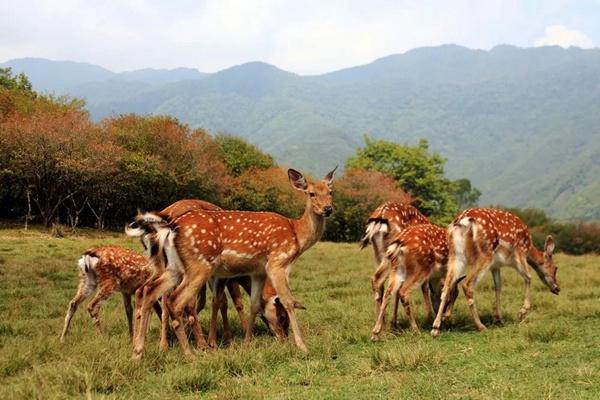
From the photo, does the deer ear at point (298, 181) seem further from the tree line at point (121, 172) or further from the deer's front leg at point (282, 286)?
the tree line at point (121, 172)

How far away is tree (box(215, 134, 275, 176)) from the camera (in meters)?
54.1

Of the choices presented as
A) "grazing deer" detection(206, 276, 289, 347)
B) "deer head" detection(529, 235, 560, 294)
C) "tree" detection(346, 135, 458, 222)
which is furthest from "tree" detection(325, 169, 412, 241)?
"grazing deer" detection(206, 276, 289, 347)

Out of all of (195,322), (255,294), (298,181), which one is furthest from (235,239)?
(298,181)

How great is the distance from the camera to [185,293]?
23.6 ft

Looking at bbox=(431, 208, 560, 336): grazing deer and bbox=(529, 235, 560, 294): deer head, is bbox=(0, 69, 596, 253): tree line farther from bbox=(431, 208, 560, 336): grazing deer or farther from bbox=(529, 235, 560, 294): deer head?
bbox=(431, 208, 560, 336): grazing deer

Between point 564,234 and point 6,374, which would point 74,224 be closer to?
point 6,374

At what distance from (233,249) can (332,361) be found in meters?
1.98

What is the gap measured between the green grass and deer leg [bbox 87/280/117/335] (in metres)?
0.26

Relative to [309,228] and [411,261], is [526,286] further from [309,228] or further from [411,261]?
[309,228]

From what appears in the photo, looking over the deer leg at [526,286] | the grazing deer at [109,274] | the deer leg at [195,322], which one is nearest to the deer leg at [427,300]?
the deer leg at [526,286]

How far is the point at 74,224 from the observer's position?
37.6 m

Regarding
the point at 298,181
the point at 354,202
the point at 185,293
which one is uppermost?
the point at 298,181

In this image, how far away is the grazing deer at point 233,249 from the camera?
723cm

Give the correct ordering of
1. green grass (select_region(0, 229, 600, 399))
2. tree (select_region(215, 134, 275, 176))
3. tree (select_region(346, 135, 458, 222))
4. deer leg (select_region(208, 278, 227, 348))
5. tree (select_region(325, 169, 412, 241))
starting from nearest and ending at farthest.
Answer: green grass (select_region(0, 229, 600, 399))
deer leg (select_region(208, 278, 227, 348))
tree (select_region(325, 169, 412, 241))
tree (select_region(215, 134, 275, 176))
tree (select_region(346, 135, 458, 222))
